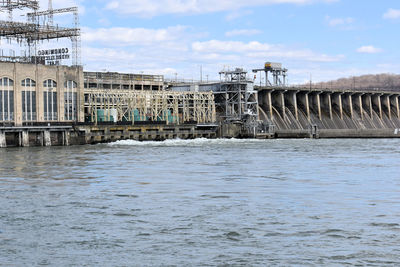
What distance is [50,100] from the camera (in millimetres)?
100188

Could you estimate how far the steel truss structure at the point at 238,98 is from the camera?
128 metres

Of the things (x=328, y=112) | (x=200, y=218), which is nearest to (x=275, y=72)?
(x=328, y=112)

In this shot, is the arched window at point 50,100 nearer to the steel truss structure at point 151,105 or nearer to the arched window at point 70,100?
the arched window at point 70,100

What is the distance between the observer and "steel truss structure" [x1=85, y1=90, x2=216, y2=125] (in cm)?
11462

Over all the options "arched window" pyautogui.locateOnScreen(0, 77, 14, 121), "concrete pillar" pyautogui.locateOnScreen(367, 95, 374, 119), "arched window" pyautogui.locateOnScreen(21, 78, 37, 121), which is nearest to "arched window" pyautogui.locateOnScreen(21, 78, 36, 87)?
"arched window" pyautogui.locateOnScreen(21, 78, 37, 121)

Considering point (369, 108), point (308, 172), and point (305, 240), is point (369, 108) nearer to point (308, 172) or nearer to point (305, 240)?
point (308, 172)

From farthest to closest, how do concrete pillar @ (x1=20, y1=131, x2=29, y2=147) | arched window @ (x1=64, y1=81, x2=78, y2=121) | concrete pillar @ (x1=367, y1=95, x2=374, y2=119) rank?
concrete pillar @ (x1=367, y1=95, x2=374, y2=119) → arched window @ (x1=64, y1=81, x2=78, y2=121) → concrete pillar @ (x1=20, y1=131, x2=29, y2=147)

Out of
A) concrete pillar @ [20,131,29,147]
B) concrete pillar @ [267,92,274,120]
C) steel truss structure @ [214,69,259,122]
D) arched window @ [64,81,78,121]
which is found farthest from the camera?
concrete pillar @ [267,92,274,120]

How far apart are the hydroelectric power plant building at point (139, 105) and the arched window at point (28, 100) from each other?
0.49ft

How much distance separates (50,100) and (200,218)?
258 ft

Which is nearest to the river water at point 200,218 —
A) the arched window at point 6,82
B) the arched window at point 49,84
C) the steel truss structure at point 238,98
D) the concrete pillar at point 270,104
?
the arched window at point 6,82

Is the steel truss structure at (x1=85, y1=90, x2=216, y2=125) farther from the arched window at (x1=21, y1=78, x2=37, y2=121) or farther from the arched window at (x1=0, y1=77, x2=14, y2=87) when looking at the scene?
the arched window at (x1=0, y1=77, x2=14, y2=87)

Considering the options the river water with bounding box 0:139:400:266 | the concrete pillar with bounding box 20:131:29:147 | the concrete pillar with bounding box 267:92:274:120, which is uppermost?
the concrete pillar with bounding box 267:92:274:120

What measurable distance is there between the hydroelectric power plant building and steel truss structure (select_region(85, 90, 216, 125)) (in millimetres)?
204
